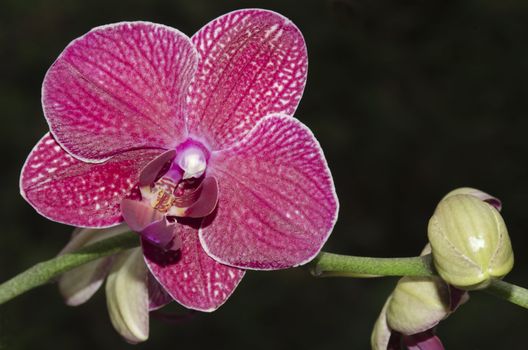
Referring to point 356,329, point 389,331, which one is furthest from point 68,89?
point 356,329

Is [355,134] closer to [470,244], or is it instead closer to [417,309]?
[417,309]

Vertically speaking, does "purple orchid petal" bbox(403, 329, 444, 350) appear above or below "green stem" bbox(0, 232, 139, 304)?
below

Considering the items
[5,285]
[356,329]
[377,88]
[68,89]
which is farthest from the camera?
[377,88]

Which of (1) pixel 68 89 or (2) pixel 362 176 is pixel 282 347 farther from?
(1) pixel 68 89

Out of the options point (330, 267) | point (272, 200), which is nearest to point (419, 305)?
point (330, 267)

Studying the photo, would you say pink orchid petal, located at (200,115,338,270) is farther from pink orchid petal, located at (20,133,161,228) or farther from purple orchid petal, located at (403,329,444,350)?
purple orchid petal, located at (403,329,444,350)

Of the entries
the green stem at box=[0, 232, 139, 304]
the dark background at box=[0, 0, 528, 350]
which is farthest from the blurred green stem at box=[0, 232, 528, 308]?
the dark background at box=[0, 0, 528, 350]

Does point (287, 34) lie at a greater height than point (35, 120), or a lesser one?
greater
